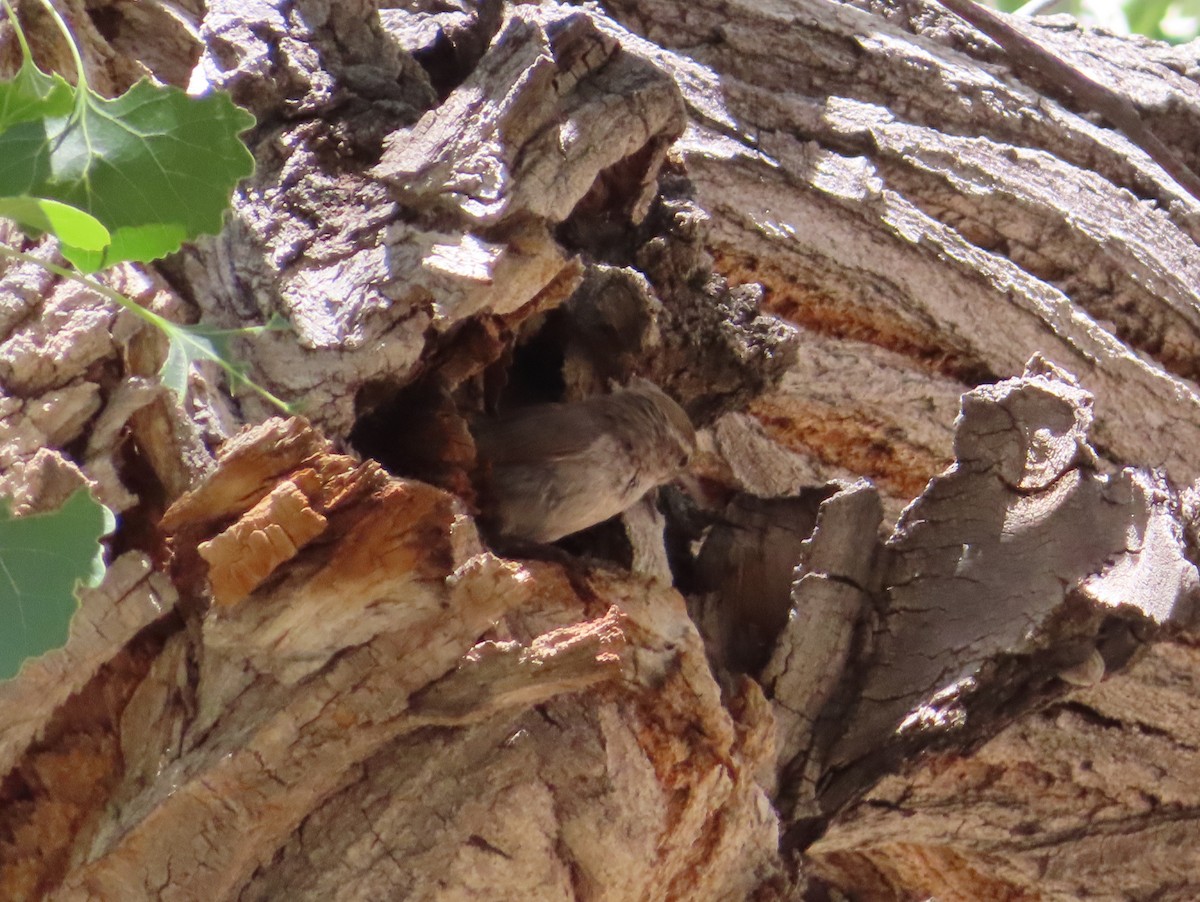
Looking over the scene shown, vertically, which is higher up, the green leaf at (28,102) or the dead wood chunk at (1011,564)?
the green leaf at (28,102)

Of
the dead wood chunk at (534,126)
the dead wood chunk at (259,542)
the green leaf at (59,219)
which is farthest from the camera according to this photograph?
the dead wood chunk at (534,126)

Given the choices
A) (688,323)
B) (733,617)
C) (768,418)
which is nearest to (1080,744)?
(733,617)

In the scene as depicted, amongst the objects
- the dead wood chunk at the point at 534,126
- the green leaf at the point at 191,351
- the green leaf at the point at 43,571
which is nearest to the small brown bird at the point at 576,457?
the dead wood chunk at the point at 534,126

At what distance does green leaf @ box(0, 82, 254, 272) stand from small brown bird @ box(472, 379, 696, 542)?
2.09 ft

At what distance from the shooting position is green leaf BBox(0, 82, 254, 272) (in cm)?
84

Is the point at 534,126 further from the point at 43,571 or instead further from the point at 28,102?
the point at 43,571

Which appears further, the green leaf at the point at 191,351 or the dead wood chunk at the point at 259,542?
the dead wood chunk at the point at 259,542

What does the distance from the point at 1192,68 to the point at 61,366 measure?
2693 mm

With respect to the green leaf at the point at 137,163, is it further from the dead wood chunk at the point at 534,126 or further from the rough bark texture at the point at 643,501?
the dead wood chunk at the point at 534,126

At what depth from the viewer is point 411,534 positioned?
3.70 feet

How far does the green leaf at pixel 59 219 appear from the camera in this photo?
754 mm

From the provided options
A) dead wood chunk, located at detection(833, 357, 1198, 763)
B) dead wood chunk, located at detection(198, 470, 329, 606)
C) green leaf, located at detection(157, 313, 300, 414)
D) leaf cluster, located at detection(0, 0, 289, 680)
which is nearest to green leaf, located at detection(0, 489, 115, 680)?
leaf cluster, located at detection(0, 0, 289, 680)

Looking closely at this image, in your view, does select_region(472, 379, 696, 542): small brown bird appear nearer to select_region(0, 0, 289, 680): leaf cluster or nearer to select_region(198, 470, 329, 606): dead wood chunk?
select_region(198, 470, 329, 606): dead wood chunk

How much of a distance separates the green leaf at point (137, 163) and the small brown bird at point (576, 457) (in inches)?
25.1
